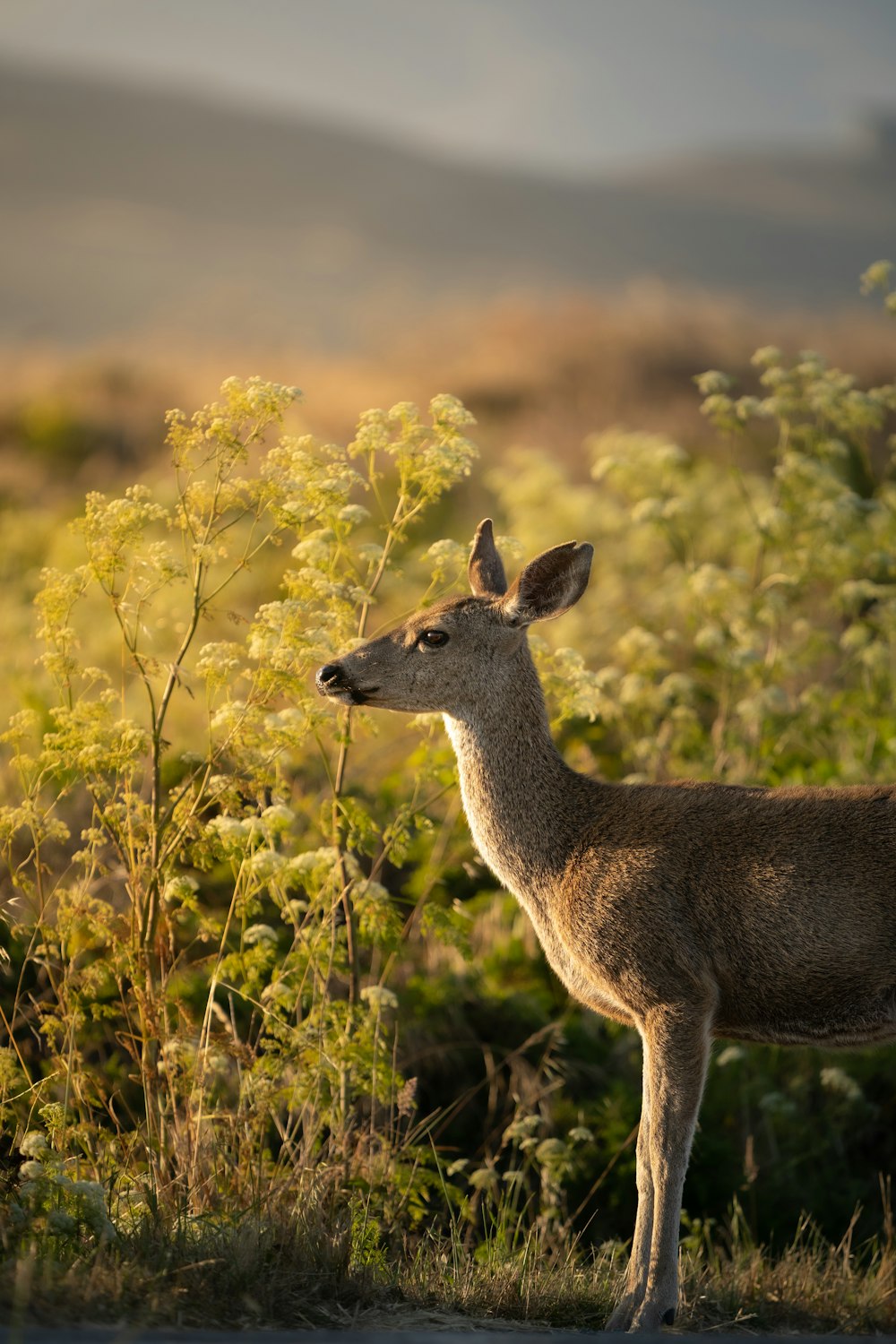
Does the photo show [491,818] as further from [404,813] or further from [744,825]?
[744,825]

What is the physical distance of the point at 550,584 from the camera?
6828mm

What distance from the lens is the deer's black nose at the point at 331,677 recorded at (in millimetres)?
6586

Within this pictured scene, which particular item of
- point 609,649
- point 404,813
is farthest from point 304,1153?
point 609,649

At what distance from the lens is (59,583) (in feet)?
22.1

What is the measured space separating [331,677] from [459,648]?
0.64 m

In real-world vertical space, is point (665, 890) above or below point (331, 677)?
below

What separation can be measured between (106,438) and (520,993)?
67.7 feet

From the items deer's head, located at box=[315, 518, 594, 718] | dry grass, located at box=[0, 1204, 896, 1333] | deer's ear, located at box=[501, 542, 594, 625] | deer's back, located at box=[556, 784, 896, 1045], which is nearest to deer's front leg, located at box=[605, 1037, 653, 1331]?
dry grass, located at box=[0, 1204, 896, 1333]

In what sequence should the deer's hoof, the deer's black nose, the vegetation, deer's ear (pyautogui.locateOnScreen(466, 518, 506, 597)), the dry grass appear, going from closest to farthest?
the dry grass, the deer's hoof, the vegetation, the deer's black nose, deer's ear (pyautogui.locateOnScreen(466, 518, 506, 597))

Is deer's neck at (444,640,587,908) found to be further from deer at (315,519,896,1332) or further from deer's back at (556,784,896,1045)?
deer's back at (556,784,896,1045)

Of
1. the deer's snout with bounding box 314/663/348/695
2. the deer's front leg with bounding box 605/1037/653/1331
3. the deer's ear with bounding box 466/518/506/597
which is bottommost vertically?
the deer's front leg with bounding box 605/1037/653/1331

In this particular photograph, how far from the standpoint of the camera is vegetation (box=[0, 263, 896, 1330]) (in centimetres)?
606

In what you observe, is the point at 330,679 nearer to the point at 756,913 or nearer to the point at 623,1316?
the point at 756,913

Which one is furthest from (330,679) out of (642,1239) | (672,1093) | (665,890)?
(642,1239)
